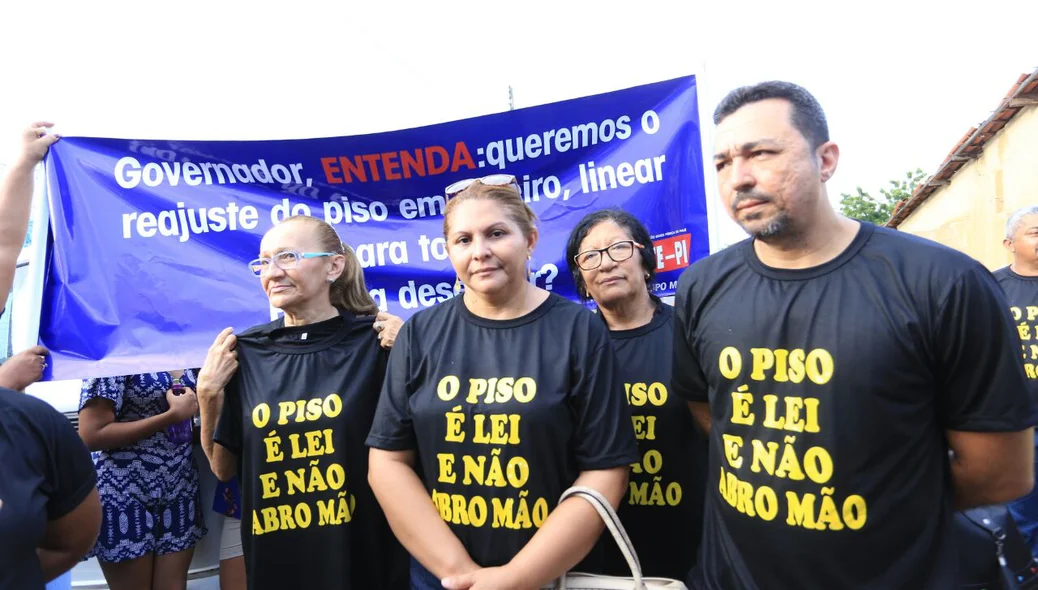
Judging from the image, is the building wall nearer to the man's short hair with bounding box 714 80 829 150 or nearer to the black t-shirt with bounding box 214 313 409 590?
the man's short hair with bounding box 714 80 829 150

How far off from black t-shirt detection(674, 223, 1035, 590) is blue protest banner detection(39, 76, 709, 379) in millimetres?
1624

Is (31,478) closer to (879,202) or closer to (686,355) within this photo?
(686,355)

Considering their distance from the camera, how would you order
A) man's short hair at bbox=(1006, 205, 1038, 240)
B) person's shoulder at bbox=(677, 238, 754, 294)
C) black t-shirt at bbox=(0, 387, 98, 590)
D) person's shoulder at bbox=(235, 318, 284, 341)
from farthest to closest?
1. man's short hair at bbox=(1006, 205, 1038, 240)
2. person's shoulder at bbox=(235, 318, 284, 341)
3. person's shoulder at bbox=(677, 238, 754, 294)
4. black t-shirt at bbox=(0, 387, 98, 590)

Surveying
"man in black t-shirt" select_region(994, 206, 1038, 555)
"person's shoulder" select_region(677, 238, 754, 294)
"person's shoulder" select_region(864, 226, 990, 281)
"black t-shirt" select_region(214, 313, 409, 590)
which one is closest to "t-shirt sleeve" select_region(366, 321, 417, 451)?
"black t-shirt" select_region(214, 313, 409, 590)

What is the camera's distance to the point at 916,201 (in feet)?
49.8

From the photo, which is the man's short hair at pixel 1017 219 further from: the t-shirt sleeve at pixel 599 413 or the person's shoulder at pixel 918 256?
the t-shirt sleeve at pixel 599 413

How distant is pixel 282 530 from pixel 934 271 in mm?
2262

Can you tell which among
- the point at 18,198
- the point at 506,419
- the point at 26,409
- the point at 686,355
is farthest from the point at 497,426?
the point at 18,198

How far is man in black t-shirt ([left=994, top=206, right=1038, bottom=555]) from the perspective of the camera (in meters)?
4.18

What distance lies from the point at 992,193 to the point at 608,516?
460 inches

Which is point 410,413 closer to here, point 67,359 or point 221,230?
point 221,230

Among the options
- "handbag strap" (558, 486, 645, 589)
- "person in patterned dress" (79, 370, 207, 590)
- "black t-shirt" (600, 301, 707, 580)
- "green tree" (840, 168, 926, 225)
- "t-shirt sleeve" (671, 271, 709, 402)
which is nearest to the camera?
"handbag strap" (558, 486, 645, 589)

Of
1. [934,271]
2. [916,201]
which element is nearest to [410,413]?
[934,271]

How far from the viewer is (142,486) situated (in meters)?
3.19
